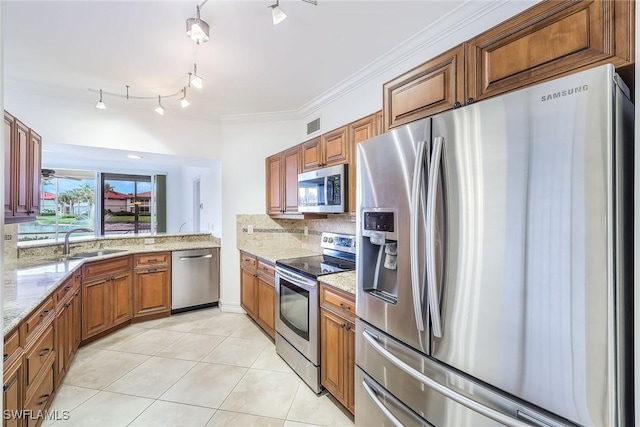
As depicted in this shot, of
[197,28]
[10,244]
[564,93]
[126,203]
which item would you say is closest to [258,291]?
[10,244]

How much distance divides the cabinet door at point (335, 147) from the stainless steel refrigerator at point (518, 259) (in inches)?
41.5

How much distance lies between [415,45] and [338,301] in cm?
197

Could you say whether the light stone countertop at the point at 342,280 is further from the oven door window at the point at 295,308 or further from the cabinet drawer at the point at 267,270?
the cabinet drawer at the point at 267,270

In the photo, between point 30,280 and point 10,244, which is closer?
point 30,280

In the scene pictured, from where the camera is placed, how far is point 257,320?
3443 millimetres

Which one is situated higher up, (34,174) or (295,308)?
(34,174)

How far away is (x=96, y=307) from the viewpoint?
3158 millimetres

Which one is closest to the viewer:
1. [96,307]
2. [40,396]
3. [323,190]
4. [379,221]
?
[379,221]

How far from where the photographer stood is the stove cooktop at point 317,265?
93.2 inches

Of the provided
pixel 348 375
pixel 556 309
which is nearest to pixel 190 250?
pixel 348 375

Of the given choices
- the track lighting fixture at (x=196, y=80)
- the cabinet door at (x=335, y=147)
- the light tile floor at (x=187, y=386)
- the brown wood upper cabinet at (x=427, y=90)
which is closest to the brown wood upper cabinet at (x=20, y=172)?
the track lighting fixture at (x=196, y=80)

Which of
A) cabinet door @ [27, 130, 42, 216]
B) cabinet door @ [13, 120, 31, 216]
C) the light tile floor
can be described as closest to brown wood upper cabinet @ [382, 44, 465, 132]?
the light tile floor

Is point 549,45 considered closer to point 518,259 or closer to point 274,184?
point 518,259

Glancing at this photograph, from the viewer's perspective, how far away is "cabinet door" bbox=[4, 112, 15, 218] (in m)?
2.03
